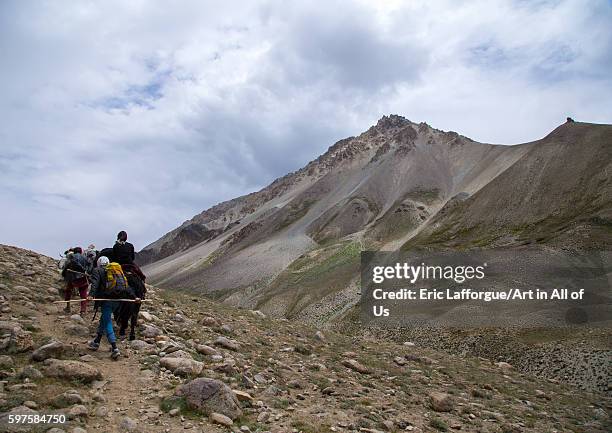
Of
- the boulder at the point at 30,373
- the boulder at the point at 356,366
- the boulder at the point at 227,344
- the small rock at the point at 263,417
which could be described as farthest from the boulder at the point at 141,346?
the boulder at the point at 356,366

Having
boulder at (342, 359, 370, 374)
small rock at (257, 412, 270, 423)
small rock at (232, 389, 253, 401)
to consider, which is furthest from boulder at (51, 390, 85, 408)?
boulder at (342, 359, 370, 374)

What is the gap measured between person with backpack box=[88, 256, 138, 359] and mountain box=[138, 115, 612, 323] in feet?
137

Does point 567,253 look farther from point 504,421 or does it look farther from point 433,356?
point 504,421

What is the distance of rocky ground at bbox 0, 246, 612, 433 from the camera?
923cm

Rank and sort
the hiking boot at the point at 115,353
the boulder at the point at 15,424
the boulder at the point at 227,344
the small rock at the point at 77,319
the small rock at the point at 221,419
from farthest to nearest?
the boulder at the point at 227,344 < the small rock at the point at 77,319 < the hiking boot at the point at 115,353 < the small rock at the point at 221,419 < the boulder at the point at 15,424

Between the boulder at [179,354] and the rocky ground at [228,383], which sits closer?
the rocky ground at [228,383]

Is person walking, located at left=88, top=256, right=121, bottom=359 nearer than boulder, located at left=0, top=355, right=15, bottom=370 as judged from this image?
No

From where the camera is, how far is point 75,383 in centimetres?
971

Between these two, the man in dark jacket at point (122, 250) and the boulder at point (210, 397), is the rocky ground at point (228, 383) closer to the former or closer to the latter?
the boulder at point (210, 397)

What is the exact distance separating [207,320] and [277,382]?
564 centimetres

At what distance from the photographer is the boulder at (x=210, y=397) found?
378 inches

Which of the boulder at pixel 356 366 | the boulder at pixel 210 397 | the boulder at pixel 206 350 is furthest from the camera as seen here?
the boulder at pixel 356 366

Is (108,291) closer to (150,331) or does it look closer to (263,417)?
(150,331)

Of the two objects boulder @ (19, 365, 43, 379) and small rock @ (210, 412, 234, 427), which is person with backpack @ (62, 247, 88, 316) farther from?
small rock @ (210, 412, 234, 427)
